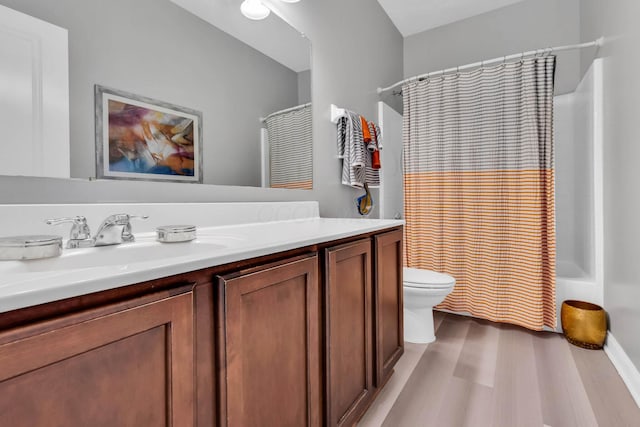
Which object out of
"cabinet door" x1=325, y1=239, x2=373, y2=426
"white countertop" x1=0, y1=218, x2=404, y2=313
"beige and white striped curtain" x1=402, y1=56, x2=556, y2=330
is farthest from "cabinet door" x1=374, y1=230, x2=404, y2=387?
"beige and white striped curtain" x1=402, y1=56, x2=556, y2=330

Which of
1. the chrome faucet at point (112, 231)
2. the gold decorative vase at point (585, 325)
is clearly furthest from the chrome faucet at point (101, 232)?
the gold decorative vase at point (585, 325)

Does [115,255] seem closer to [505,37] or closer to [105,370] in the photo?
[105,370]

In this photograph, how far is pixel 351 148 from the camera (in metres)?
2.09

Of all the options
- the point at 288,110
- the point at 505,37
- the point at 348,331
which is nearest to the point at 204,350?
the point at 348,331

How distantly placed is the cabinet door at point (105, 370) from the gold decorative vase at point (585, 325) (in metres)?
2.27

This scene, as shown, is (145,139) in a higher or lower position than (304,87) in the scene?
lower

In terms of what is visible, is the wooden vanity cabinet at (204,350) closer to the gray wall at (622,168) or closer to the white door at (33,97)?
the white door at (33,97)

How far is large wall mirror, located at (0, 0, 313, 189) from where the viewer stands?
94cm

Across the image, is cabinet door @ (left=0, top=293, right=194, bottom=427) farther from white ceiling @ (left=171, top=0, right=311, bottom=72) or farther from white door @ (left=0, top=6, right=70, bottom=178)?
white ceiling @ (left=171, top=0, right=311, bottom=72)

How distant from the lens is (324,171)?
2.02 metres

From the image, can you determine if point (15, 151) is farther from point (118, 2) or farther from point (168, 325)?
point (168, 325)

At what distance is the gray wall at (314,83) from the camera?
914mm

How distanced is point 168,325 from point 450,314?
243 cm

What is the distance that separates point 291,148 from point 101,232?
1050mm
